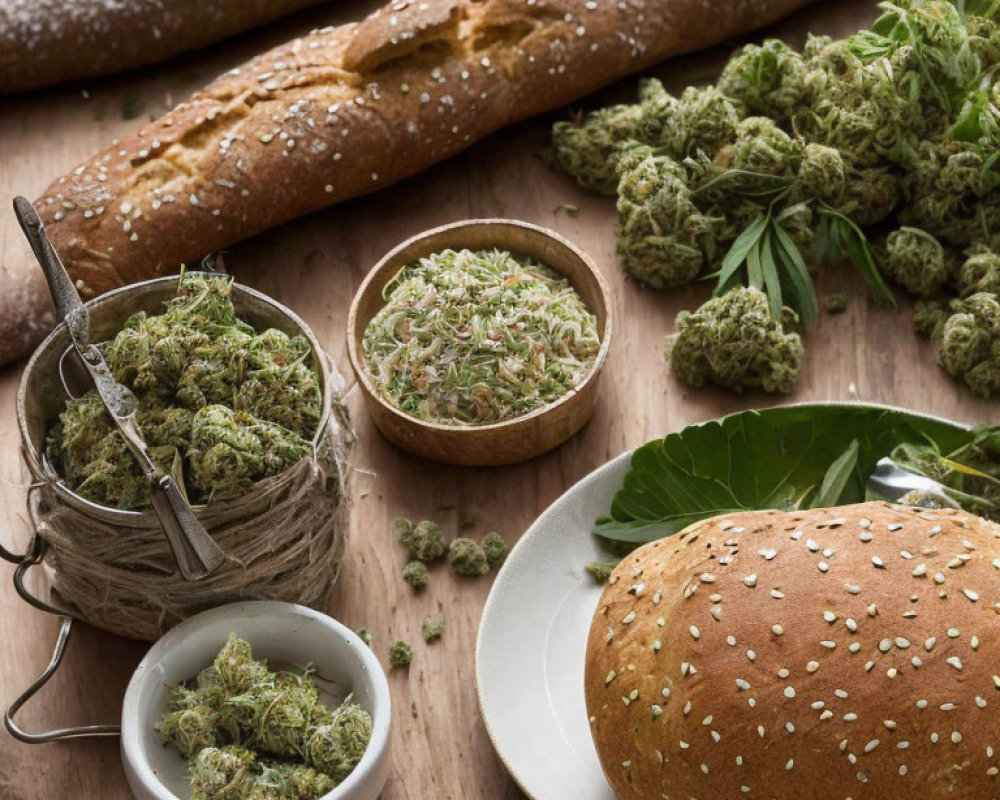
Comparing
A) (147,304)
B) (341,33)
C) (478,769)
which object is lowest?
(478,769)

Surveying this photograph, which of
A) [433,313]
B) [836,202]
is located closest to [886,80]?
[836,202]

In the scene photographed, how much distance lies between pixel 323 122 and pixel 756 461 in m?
1.08

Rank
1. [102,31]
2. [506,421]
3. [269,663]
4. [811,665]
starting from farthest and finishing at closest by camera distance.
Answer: [102,31], [506,421], [269,663], [811,665]

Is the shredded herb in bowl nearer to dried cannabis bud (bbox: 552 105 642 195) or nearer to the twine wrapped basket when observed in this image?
the twine wrapped basket

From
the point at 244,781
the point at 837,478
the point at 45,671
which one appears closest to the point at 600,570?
the point at 837,478

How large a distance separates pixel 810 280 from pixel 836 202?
0.54ft

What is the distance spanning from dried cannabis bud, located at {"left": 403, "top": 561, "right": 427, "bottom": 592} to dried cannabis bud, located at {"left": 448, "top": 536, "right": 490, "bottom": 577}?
5 centimetres

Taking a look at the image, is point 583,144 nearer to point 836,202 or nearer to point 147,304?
point 836,202

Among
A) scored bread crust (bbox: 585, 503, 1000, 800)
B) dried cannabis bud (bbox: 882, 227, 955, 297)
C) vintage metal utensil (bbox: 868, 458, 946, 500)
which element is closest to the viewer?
scored bread crust (bbox: 585, 503, 1000, 800)

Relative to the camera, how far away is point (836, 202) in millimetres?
2445

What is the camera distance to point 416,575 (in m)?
2.15

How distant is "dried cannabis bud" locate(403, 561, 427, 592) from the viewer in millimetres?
2148

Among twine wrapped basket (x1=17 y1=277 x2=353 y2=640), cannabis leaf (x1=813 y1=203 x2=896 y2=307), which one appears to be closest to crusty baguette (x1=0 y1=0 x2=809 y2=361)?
twine wrapped basket (x1=17 y1=277 x2=353 y2=640)

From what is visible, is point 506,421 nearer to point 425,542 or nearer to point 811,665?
point 425,542
